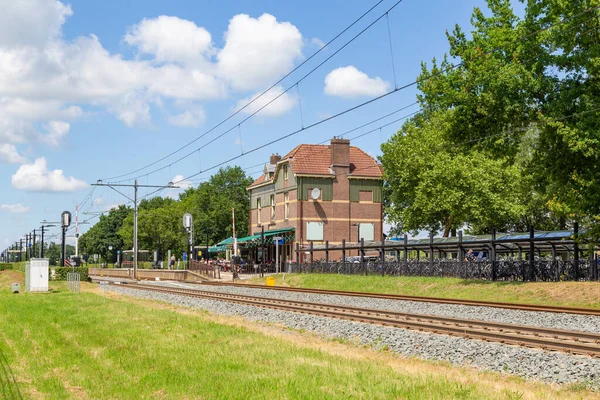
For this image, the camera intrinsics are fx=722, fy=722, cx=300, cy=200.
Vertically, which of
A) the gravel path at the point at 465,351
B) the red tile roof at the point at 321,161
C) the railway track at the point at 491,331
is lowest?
the gravel path at the point at 465,351

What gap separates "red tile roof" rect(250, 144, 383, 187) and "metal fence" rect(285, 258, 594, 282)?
1956 cm

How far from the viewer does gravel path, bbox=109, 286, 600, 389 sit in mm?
11539

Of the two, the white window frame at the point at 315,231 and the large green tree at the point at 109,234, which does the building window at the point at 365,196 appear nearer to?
the white window frame at the point at 315,231

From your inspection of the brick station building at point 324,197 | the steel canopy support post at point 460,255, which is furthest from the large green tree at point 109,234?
the steel canopy support post at point 460,255

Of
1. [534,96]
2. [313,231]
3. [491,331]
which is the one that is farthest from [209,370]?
[313,231]

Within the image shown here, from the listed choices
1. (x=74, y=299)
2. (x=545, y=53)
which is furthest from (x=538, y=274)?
(x=74, y=299)

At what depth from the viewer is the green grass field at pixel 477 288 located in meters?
26.8

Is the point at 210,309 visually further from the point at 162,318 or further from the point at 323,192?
the point at 323,192

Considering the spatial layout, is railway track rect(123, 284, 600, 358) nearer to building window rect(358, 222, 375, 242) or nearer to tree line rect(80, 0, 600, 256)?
tree line rect(80, 0, 600, 256)

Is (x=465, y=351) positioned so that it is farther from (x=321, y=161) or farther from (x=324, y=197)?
(x=321, y=161)

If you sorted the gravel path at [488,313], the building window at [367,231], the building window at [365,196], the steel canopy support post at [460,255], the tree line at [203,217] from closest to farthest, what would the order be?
1. the gravel path at [488,313]
2. the steel canopy support post at [460,255]
3. the building window at [367,231]
4. the building window at [365,196]
5. the tree line at [203,217]

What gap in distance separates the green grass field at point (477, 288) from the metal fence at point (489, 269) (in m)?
1.23

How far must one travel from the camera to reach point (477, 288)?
31703 millimetres

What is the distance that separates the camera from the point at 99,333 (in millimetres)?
17875
